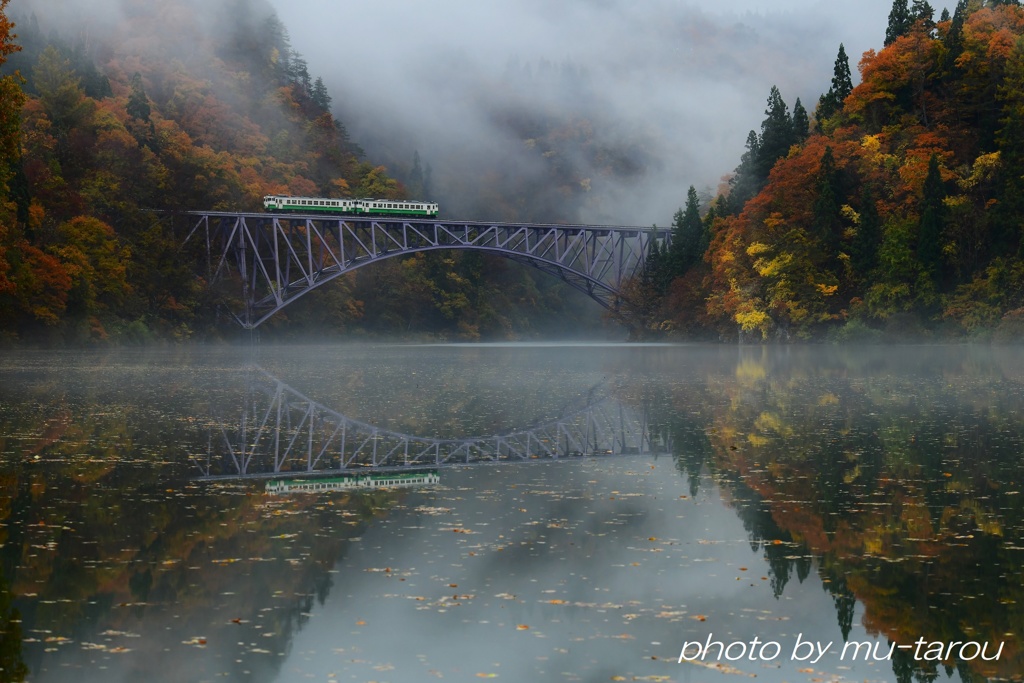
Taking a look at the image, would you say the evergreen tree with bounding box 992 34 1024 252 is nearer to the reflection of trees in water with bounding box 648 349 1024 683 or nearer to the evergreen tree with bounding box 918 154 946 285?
the evergreen tree with bounding box 918 154 946 285

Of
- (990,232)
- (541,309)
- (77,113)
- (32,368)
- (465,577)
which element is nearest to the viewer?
(465,577)

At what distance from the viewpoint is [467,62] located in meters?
198

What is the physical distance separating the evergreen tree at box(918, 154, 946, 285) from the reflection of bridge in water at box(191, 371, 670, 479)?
47.6 m

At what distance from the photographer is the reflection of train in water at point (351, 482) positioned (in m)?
14.9

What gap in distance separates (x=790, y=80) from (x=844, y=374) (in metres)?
160

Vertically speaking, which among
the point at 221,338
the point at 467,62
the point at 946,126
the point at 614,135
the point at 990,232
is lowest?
the point at 221,338

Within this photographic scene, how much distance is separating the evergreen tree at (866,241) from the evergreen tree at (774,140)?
20.8 metres

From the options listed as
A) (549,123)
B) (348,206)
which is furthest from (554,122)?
(348,206)

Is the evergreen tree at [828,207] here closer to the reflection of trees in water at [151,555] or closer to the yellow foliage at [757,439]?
the yellow foliage at [757,439]

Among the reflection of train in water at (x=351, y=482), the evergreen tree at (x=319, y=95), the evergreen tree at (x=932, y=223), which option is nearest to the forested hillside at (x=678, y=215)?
the evergreen tree at (x=932, y=223)

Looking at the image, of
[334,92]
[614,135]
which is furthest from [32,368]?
[614,135]

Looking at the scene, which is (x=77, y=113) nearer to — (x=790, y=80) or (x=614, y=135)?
(x=614, y=135)

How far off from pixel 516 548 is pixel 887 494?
5138 mm

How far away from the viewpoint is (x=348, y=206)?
93.1 meters
